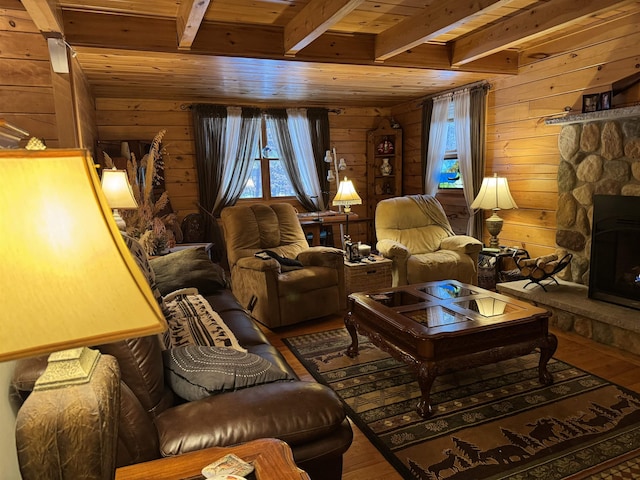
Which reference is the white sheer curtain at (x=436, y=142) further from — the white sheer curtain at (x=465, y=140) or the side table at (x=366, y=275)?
the side table at (x=366, y=275)

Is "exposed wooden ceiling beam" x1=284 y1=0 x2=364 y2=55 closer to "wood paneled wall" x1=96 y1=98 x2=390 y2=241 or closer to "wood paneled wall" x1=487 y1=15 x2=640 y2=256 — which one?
"wood paneled wall" x1=487 y1=15 x2=640 y2=256

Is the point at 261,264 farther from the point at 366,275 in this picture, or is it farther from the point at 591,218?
the point at 591,218

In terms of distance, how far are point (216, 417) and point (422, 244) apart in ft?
11.4

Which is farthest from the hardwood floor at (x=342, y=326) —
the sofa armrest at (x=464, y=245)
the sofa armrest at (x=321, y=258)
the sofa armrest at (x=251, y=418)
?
the sofa armrest at (x=464, y=245)

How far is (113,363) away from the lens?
829 millimetres

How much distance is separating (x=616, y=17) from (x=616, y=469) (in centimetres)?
327

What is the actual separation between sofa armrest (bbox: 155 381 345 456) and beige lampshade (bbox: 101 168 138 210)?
2017mm

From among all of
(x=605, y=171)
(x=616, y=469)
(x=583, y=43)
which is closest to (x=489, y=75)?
(x=583, y=43)

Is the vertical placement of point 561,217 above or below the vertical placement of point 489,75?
below

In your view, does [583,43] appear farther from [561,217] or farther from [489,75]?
[561,217]

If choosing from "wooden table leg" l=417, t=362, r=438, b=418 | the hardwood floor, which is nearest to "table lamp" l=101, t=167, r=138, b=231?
the hardwood floor

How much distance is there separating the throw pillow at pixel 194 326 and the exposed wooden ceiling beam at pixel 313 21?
6.36ft

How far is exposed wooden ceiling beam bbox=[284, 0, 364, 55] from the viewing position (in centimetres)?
258

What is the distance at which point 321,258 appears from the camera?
12.3ft
